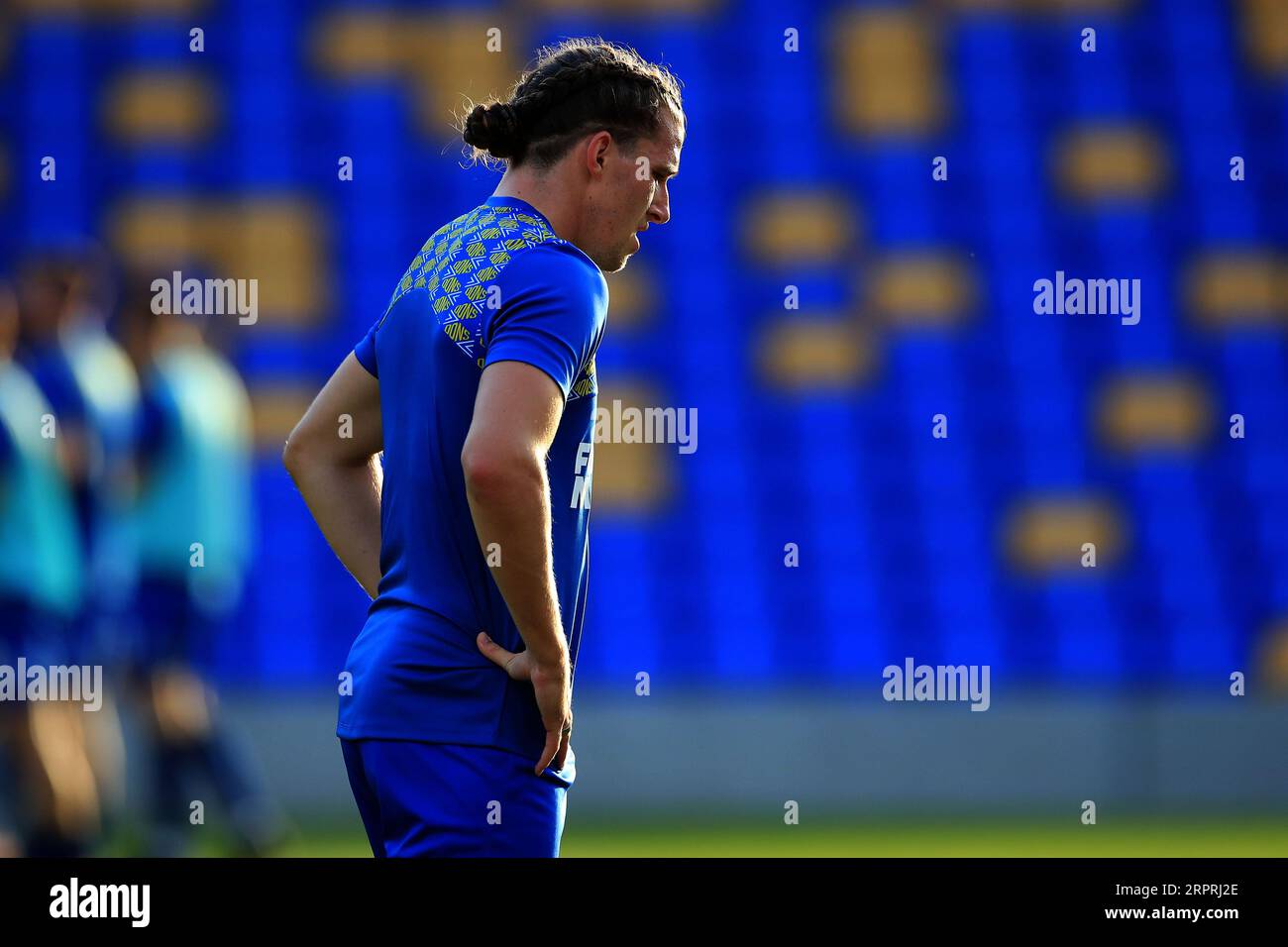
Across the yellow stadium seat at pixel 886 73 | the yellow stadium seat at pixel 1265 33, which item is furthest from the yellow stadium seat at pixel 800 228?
the yellow stadium seat at pixel 1265 33

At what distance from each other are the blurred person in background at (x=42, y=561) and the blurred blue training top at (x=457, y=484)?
12.2 feet

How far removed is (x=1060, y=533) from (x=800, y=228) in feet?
8.29

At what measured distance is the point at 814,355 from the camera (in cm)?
1042

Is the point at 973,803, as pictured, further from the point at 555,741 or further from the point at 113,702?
the point at 555,741

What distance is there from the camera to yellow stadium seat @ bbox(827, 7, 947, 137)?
11.3 meters

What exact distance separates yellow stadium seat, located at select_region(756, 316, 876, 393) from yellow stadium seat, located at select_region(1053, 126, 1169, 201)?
6.33ft

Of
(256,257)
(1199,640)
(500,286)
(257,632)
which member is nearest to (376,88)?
(256,257)

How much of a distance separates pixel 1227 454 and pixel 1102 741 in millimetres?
2405

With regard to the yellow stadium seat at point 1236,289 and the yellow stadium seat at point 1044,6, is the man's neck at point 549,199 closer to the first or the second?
the yellow stadium seat at point 1236,289

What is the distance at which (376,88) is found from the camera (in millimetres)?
10961

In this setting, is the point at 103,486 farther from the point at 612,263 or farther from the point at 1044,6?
the point at 1044,6

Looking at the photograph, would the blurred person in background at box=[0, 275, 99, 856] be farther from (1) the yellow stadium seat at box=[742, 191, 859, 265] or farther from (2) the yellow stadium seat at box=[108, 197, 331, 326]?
(1) the yellow stadium seat at box=[742, 191, 859, 265]

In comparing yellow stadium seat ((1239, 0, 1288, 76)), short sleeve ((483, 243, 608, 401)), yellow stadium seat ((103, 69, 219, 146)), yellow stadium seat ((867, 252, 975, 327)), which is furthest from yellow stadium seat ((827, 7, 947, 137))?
short sleeve ((483, 243, 608, 401))

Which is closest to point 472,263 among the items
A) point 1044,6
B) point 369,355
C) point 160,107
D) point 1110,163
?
point 369,355
